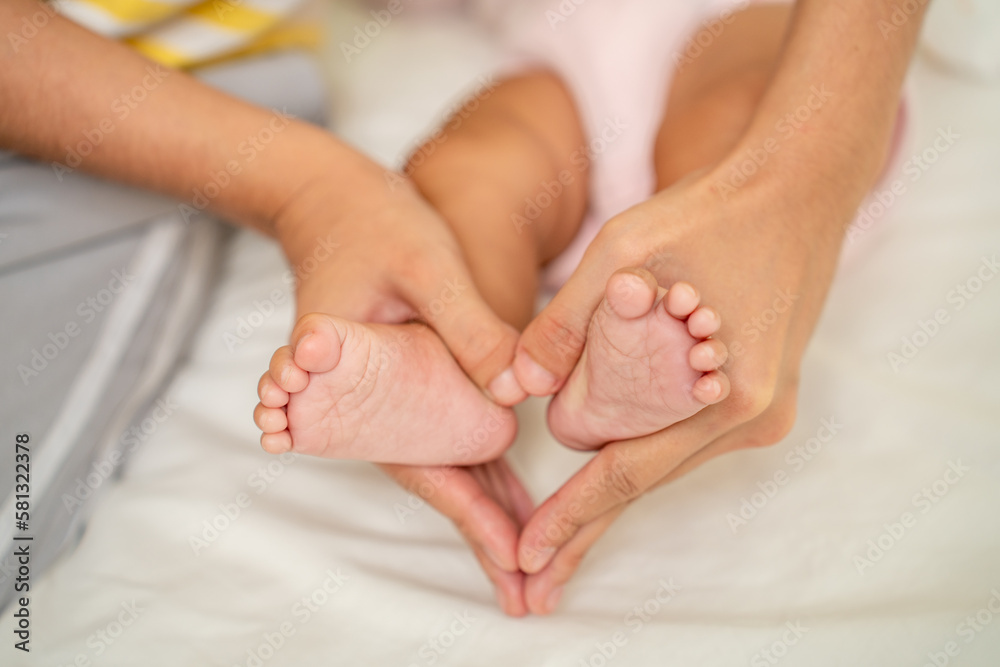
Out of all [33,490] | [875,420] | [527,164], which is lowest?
[33,490]

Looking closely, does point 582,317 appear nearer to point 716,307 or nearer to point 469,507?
point 716,307

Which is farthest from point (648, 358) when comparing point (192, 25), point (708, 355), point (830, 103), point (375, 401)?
point (192, 25)

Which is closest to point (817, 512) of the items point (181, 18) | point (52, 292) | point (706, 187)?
point (706, 187)

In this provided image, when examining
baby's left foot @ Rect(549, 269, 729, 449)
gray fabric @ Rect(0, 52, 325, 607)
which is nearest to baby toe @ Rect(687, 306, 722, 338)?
baby's left foot @ Rect(549, 269, 729, 449)

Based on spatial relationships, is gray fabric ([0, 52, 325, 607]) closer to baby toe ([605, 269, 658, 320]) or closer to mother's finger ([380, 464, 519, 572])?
mother's finger ([380, 464, 519, 572])

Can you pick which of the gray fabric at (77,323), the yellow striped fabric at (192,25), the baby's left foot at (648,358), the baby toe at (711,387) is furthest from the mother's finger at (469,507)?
the yellow striped fabric at (192,25)

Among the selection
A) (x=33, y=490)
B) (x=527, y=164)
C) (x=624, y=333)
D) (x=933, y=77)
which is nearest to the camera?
(x=624, y=333)

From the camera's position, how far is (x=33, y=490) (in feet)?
2.58

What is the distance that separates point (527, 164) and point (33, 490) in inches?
25.9

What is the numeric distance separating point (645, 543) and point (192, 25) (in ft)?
2.84

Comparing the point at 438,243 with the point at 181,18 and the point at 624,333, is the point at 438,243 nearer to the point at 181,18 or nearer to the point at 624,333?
the point at 624,333

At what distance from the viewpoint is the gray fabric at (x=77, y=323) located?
801mm

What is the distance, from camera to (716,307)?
2.01 feet

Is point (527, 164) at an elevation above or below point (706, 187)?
below
